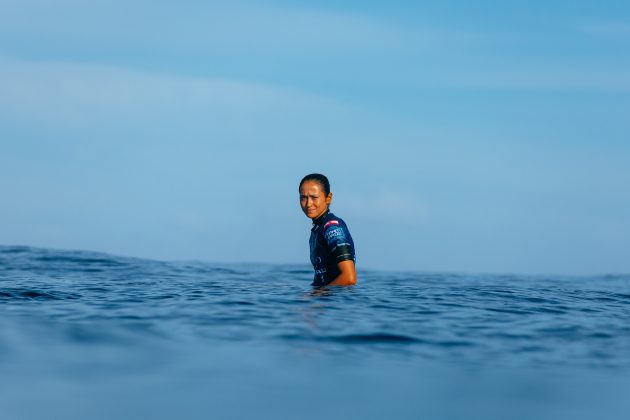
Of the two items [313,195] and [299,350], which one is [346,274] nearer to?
[313,195]

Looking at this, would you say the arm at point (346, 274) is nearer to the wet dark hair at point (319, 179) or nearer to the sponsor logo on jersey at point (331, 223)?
the sponsor logo on jersey at point (331, 223)

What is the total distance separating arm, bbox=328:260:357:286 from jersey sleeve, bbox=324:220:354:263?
71 millimetres

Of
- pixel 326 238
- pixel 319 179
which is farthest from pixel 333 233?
pixel 319 179

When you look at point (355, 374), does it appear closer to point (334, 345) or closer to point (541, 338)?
point (334, 345)

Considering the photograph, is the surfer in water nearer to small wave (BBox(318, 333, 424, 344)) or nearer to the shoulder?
the shoulder

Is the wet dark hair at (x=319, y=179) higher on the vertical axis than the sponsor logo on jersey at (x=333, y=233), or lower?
higher

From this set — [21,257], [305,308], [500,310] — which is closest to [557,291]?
[500,310]

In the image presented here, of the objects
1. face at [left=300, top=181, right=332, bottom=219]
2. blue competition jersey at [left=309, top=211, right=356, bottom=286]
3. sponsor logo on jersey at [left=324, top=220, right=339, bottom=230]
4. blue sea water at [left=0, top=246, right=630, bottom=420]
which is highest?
face at [left=300, top=181, right=332, bottom=219]

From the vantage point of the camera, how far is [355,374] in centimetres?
603

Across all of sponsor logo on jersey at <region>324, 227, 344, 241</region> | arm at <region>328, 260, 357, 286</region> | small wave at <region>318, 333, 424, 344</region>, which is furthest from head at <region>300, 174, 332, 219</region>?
small wave at <region>318, 333, 424, 344</region>

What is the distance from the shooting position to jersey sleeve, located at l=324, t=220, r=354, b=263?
35.9ft

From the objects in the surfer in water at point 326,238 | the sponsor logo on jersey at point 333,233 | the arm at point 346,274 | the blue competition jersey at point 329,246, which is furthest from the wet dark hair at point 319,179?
the arm at point 346,274

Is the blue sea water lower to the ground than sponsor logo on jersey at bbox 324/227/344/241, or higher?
lower

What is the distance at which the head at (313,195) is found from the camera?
11.4m
